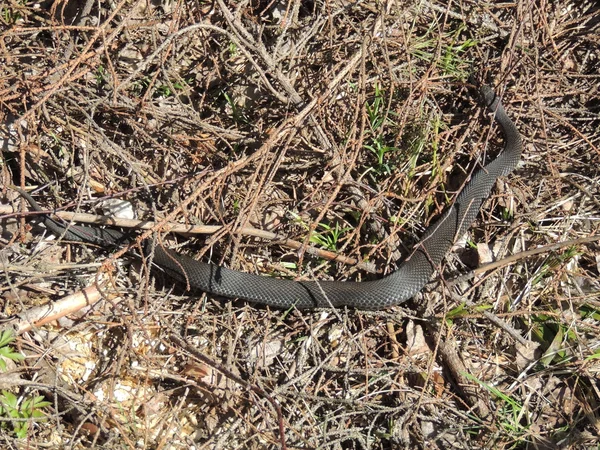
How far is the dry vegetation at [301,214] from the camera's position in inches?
135

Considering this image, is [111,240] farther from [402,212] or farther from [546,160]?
[546,160]

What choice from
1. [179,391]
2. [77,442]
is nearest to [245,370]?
[179,391]

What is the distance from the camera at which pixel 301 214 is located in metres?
3.95

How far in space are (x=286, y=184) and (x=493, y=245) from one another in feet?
4.89

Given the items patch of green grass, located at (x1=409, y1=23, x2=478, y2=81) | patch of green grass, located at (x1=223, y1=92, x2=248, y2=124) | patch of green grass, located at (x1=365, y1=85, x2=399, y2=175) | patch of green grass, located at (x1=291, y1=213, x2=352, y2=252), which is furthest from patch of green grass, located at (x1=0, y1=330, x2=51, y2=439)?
patch of green grass, located at (x1=409, y1=23, x2=478, y2=81)

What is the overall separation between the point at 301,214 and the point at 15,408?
204 cm

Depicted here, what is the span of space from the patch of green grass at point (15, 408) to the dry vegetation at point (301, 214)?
0.02 meters

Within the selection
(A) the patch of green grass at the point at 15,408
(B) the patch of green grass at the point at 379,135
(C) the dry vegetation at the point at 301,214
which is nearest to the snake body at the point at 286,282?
(C) the dry vegetation at the point at 301,214

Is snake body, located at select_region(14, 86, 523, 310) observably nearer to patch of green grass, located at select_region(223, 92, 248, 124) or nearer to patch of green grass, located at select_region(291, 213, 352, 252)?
patch of green grass, located at select_region(291, 213, 352, 252)

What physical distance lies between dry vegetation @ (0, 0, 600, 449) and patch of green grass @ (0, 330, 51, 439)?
0.02 m

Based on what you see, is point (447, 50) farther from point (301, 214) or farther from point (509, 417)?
point (509, 417)

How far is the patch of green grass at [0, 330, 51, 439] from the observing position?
3.11 m

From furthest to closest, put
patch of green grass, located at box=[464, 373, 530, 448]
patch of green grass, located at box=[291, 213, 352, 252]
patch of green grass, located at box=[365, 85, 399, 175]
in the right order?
patch of green grass, located at box=[365, 85, 399, 175]
patch of green grass, located at box=[291, 213, 352, 252]
patch of green grass, located at box=[464, 373, 530, 448]

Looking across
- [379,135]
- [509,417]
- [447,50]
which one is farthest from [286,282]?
[447,50]
